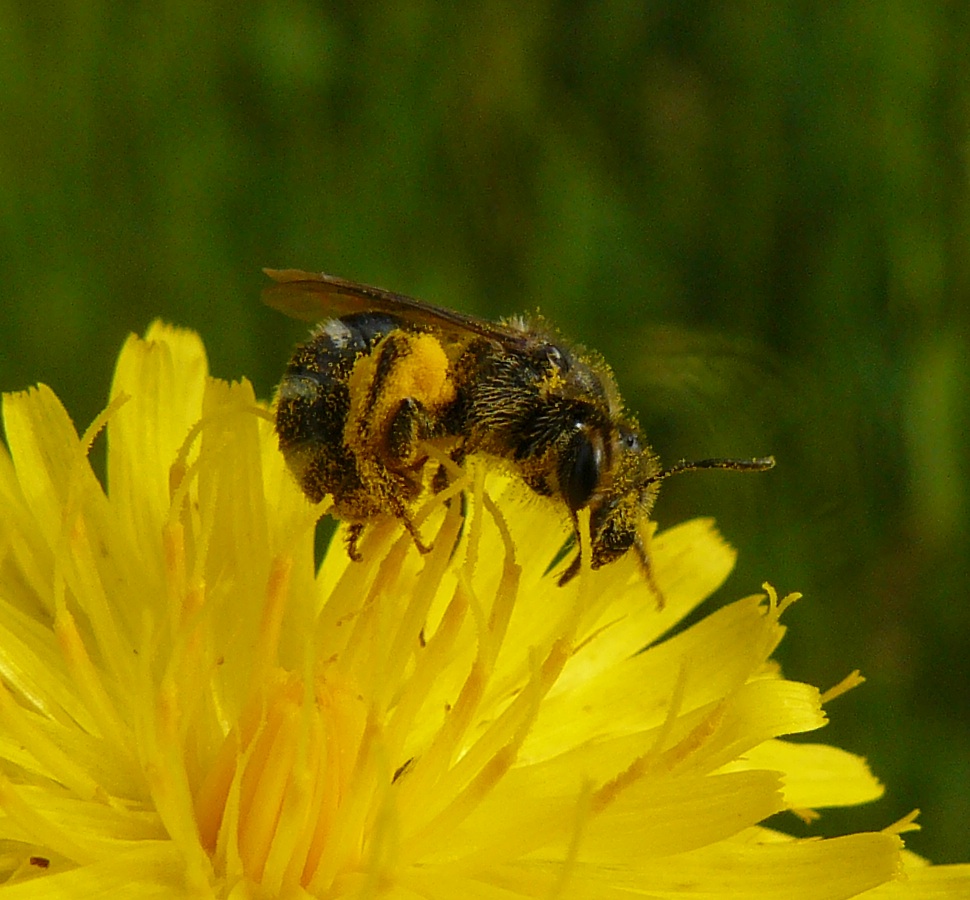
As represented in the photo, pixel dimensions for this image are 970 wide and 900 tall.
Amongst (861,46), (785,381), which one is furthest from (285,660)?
(861,46)

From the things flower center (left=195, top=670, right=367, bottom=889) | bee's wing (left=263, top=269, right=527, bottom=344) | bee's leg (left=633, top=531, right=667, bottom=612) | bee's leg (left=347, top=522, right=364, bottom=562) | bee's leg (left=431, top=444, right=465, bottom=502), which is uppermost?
bee's wing (left=263, top=269, right=527, bottom=344)

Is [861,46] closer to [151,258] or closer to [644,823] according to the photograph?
[151,258]

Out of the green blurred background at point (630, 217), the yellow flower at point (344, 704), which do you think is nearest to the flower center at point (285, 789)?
the yellow flower at point (344, 704)

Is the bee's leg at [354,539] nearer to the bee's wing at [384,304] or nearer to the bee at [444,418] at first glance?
the bee at [444,418]


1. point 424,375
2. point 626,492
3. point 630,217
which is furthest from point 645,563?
point 630,217

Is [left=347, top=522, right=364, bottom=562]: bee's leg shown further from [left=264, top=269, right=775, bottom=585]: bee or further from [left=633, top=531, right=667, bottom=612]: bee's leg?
[left=633, top=531, right=667, bottom=612]: bee's leg

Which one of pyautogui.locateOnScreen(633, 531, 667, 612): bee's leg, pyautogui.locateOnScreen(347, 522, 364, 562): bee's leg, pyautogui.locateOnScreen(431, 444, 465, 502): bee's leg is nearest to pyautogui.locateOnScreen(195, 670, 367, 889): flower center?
pyautogui.locateOnScreen(347, 522, 364, 562): bee's leg

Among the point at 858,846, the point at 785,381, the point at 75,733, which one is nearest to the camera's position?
the point at 858,846
